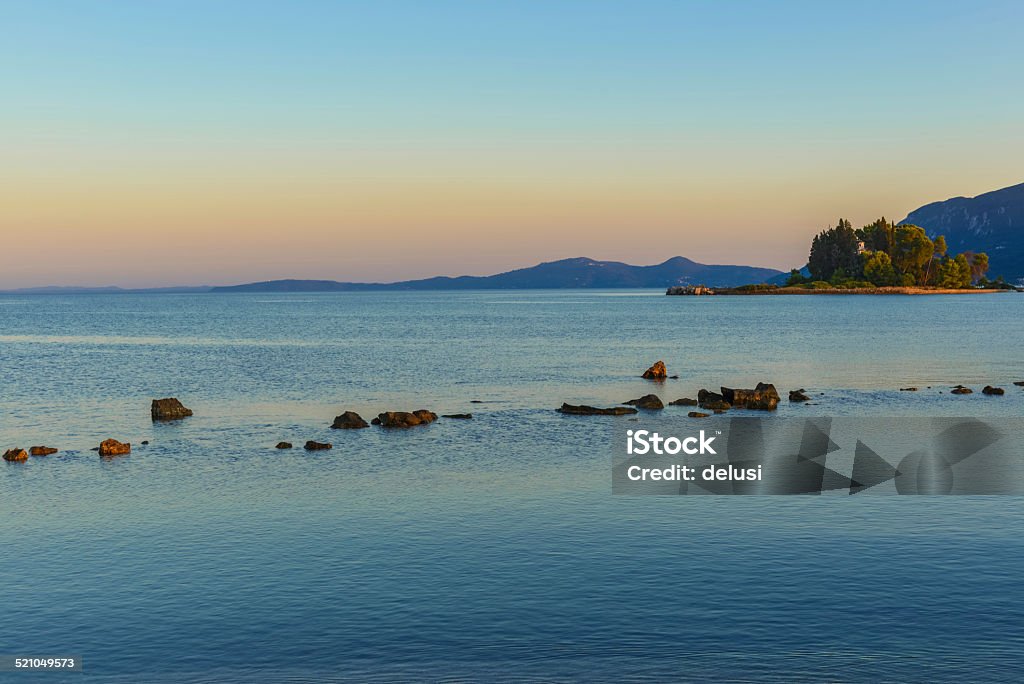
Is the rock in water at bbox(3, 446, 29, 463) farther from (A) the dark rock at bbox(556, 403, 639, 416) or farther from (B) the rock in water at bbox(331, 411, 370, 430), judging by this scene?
(A) the dark rock at bbox(556, 403, 639, 416)

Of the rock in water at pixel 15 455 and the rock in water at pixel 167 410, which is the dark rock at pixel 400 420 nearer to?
the rock in water at pixel 167 410

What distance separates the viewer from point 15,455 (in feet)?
184

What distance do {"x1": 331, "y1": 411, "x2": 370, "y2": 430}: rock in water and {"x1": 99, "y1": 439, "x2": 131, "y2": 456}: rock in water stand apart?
50.2ft

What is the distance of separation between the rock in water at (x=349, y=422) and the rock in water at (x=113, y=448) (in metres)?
15.3

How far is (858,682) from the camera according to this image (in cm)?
2373

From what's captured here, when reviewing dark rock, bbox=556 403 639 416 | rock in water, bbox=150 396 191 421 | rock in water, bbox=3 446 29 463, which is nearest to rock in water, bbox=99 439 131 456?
rock in water, bbox=3 446 29 463

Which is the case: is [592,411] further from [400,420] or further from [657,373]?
[657,373]

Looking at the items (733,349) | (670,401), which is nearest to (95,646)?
(670,401)

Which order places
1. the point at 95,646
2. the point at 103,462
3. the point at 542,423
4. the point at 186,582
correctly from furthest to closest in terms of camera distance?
the point at 542,423, the point at 103,462, the point at 186,582, the point at 95,646

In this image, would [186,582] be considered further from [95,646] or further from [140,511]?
[140,511]

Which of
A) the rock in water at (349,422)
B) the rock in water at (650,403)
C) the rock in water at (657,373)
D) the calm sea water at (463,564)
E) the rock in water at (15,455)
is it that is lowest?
the calm sea water at (463,564)

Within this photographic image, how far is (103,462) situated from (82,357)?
3557 inches

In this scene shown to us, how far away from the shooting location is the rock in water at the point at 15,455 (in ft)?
183

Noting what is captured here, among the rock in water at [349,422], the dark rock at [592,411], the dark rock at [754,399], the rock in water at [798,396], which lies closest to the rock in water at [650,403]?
the dark rock at [592,411]
